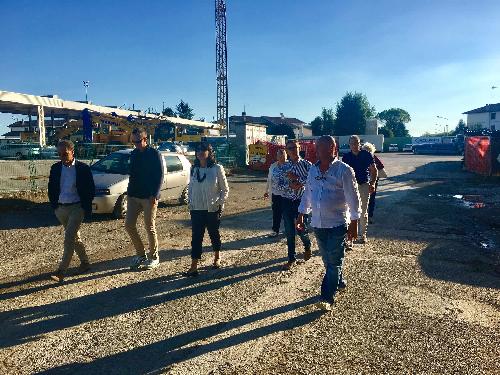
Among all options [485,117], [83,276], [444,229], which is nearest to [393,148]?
[485,117]

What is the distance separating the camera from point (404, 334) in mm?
3955

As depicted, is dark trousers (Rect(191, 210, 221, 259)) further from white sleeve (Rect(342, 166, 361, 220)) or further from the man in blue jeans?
white sleeve (Rect(342, 166, 361, 220))

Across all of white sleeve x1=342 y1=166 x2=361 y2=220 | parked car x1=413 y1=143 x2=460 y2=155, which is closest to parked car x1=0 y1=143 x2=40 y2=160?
white sleeve x1=342 y1=166 x2=361 y2=220

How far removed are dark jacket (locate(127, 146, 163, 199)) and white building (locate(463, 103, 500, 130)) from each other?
91.1m

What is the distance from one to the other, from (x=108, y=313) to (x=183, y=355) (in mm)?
1352

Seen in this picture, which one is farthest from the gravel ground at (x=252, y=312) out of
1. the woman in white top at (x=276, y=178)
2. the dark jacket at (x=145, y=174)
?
the dark jacket at (x=145, y=174)

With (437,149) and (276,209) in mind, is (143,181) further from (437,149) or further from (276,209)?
(437,149)

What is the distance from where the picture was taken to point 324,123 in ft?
249

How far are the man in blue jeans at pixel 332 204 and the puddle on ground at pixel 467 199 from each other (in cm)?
924

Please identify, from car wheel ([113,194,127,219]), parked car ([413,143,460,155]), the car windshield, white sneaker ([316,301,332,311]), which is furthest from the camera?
parked car ([413,143,460,155])

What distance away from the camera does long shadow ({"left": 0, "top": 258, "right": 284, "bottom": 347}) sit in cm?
413

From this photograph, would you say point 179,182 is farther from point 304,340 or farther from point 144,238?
point 304,340

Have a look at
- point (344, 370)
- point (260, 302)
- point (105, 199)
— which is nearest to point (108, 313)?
point (260, 302)

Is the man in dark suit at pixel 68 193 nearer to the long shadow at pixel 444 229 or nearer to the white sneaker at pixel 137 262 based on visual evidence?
the white sneaker at pixel 137 262
